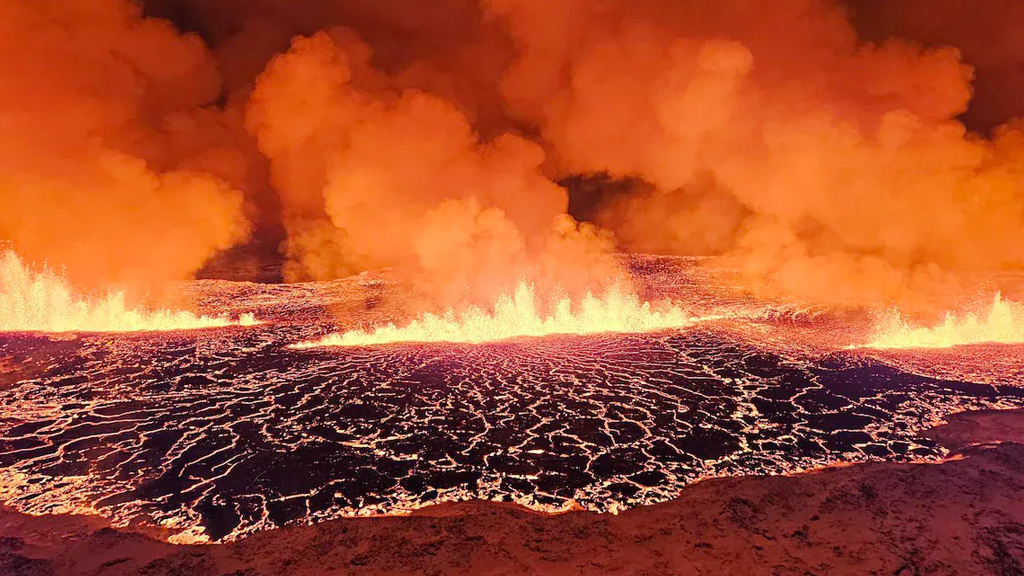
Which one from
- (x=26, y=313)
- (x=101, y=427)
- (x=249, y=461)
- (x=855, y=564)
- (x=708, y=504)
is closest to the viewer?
(x=855, y=564)

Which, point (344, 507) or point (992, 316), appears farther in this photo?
point (992, 316)

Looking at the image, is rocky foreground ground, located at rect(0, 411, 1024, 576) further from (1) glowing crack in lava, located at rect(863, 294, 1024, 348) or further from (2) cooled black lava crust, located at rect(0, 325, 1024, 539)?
(1) glowing crack in lava, located at rect(863, 294, 1024, 348)

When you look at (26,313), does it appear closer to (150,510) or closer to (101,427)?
(101,427)

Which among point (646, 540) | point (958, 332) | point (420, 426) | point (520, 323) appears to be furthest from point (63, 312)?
point (958, 332)

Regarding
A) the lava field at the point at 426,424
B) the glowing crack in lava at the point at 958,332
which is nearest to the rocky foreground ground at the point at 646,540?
the lava field at the point at 426,424

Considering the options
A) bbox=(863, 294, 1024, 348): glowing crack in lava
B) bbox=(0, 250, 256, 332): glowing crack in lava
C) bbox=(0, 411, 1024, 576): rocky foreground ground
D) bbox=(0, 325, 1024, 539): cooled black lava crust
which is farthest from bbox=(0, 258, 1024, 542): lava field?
bbox=(0, 250, 256, 332): glowing crack in lava

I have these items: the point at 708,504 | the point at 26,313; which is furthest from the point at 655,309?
the point at 26,313
